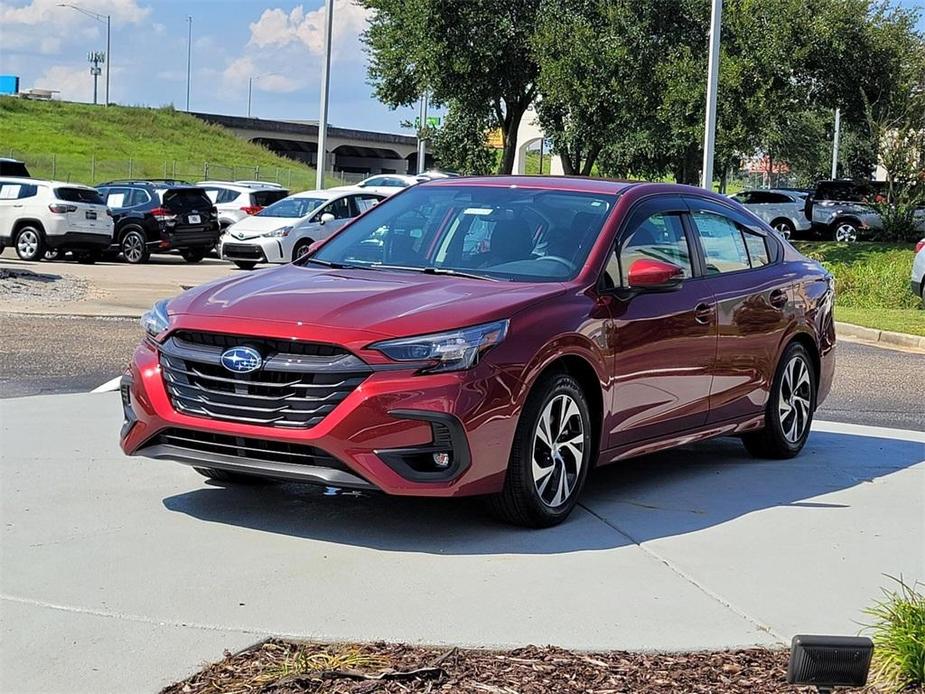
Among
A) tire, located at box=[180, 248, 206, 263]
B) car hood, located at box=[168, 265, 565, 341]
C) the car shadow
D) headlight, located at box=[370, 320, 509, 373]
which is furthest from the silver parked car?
headlight, located at box=[370, 320, 509, 373]

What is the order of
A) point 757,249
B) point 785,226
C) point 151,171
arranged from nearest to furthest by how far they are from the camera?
point 757,249 < point 785,226 < point 151,171

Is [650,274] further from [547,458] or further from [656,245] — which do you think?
[547,458]

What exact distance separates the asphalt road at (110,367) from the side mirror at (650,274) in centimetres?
411

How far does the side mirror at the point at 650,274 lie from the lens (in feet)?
21.8

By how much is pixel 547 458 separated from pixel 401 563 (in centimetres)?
98

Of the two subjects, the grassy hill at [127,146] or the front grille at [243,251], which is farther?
the grassy hill at [127,146]

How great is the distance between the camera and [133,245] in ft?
92.9

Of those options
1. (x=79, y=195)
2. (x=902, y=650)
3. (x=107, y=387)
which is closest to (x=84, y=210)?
(x=79, y=195)

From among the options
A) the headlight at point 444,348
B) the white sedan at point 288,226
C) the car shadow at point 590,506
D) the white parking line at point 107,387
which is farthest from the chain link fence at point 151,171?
the headlight at point 444,348

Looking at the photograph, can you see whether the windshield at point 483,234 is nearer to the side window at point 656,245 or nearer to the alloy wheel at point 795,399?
the side window at point 656,245

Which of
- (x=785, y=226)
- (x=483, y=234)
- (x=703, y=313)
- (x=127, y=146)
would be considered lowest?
(x=703, y=313)

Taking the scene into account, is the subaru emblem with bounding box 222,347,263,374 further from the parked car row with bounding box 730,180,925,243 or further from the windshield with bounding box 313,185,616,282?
the parked car row with bounding box 730,180,925,243

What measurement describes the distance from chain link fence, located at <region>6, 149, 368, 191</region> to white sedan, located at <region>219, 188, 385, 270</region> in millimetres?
42035

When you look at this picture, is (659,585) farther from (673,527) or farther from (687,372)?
(687,372)
